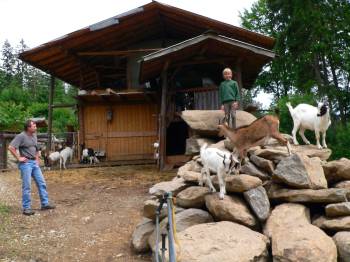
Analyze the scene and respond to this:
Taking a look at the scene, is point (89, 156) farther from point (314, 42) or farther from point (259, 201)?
point (314, 42)

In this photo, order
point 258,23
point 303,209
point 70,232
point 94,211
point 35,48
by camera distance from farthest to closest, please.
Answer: point 258,23 < point 35,48 < point 94,211 < point 70,232 < point 303,209

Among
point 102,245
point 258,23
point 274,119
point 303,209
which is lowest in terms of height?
point 102,245

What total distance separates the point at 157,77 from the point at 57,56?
383 centimetres

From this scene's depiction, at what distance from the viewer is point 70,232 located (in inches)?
309

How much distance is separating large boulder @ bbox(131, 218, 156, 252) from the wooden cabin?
20.0 feet

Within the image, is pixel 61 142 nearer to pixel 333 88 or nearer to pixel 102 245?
pixel 102 245

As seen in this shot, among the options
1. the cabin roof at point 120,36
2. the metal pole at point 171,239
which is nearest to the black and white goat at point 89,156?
the cabin roof at point 120,36

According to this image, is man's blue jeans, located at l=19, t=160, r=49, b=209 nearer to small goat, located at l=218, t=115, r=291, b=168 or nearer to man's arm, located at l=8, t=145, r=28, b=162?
man's arm, located at l=8, t=145, r=28, b=162

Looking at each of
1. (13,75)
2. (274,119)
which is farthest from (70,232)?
(13,75)

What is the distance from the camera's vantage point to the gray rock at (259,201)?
22.6 ft

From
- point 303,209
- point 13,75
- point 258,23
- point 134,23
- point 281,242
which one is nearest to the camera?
point 281,242

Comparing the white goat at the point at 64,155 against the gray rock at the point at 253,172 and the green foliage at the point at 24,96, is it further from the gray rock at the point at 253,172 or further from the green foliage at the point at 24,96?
the gray rock at the point at 253,172

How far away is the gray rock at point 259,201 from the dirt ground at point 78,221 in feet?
6.25

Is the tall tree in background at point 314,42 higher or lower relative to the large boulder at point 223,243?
higher
